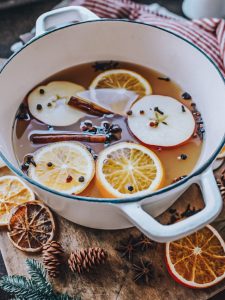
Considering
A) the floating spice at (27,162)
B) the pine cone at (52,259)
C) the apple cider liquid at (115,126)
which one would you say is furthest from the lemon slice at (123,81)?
the pine cone at (52,259)

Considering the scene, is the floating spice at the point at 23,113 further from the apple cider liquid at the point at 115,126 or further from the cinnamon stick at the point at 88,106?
the cinnamon stick at the point at 88,106

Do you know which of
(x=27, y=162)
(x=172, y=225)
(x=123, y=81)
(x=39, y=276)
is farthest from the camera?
(x=123, y=81)

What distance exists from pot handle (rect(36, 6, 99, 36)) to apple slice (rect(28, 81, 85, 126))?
7.1 inches

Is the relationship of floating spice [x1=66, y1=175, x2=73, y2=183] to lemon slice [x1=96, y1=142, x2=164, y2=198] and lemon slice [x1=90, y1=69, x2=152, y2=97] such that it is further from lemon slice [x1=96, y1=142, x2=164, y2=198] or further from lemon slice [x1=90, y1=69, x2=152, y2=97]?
lemon slice [x1=90, y1=69, x2=152, y2=97]

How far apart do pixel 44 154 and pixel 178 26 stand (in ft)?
2.88

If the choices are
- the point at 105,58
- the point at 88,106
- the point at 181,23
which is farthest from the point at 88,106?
the point at 181,23

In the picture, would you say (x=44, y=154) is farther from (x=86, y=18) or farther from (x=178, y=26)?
(x=178, y=26)

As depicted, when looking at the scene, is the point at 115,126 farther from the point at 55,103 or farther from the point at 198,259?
the point at 198,259

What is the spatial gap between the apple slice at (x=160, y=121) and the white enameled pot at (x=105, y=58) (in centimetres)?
6

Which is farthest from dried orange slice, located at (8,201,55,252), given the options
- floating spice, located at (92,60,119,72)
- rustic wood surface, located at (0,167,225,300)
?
floating spice, located at (92,60,119,72)

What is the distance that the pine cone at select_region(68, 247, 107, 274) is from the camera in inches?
50.1

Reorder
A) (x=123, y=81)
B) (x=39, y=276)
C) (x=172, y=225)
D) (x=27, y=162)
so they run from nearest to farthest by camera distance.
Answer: (x=172, y=225), (x=39, y=276), (x=27, y=162), (x=123, y=81)

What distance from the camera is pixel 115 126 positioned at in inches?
57.7

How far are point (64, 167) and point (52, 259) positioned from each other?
0.25 metres
